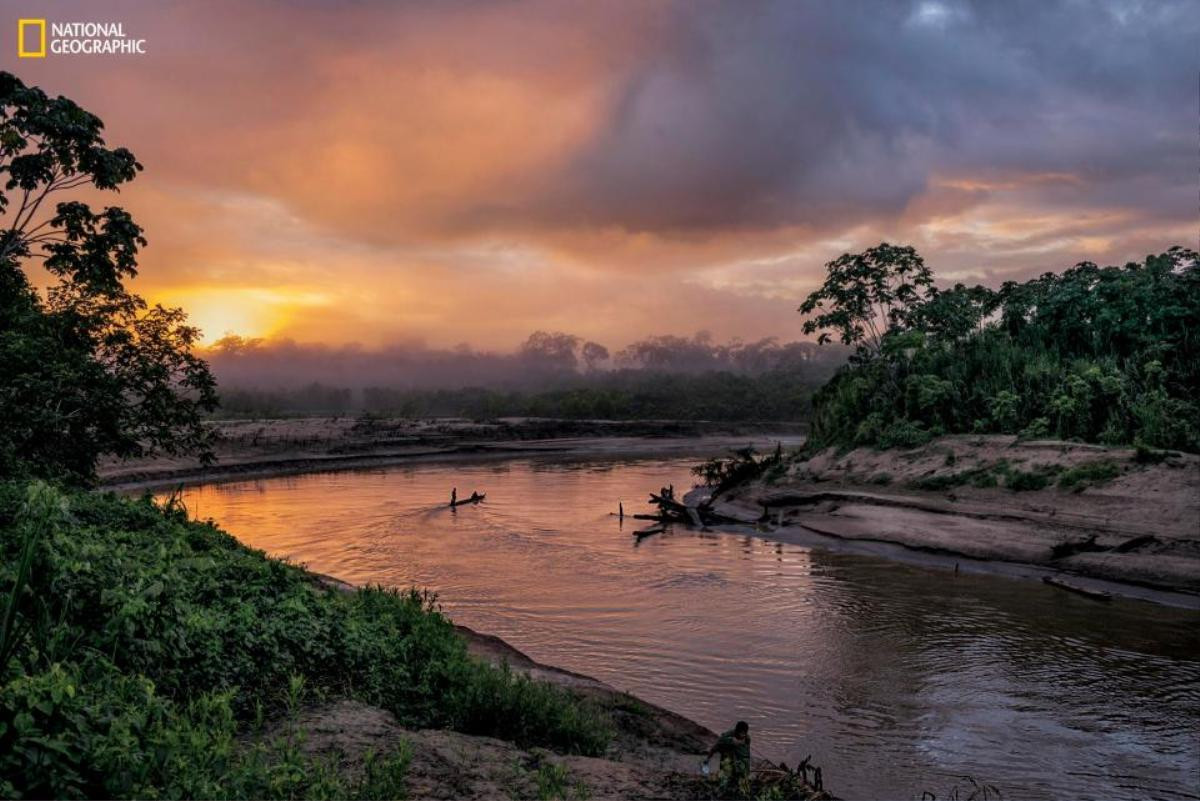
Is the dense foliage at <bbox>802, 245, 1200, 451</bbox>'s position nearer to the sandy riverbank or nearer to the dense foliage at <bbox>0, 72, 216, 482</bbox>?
the dense foliage at <bbox>0, 72, 216, 482</bbox>

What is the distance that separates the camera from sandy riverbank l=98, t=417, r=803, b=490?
2579 inches

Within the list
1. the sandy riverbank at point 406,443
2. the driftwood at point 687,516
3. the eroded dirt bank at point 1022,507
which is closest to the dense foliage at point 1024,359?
the eroded dirt bank at point 1022,507

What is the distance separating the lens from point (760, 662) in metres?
17.3

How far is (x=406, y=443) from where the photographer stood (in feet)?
308

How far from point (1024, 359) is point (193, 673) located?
40.3 m

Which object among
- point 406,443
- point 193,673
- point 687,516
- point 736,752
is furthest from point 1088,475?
point 406,443

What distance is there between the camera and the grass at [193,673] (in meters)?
5.56

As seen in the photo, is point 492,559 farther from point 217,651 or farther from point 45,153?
point 217,651

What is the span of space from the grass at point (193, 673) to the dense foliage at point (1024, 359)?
98.8 ft

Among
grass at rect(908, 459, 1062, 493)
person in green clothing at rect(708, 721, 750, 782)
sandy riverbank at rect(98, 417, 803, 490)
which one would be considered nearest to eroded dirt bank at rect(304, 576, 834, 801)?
person in green clothing at rect(708, 721, 750, 782)

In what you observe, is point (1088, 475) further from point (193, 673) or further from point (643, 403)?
point (643, 403)

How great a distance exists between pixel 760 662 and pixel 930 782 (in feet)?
20.3

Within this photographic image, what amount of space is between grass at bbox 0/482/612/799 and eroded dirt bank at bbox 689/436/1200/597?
71.9ft

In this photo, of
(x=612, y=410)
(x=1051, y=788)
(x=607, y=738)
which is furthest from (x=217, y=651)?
(x=612, y=410)
